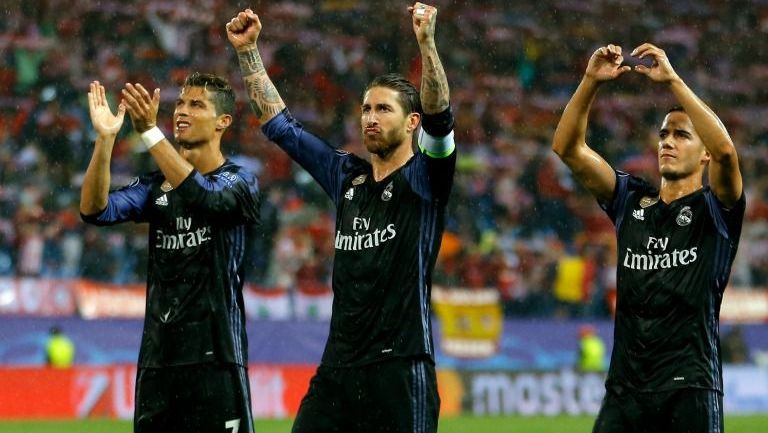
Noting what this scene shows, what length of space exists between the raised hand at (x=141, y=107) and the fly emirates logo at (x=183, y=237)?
19.2 inches

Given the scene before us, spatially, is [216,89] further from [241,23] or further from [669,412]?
[669,412]

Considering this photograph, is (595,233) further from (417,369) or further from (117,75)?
(417,369)

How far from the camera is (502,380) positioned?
1791 cm

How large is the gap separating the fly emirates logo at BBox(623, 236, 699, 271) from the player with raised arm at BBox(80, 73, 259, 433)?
182 cm

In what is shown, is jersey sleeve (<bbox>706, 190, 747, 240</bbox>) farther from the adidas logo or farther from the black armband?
the adidas logo

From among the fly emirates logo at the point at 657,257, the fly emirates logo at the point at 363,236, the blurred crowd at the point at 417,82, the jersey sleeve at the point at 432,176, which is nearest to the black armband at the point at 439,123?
the jersey sleeve at the point at 432,176

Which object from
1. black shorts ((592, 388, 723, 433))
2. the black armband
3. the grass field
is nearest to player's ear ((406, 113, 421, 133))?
the black armband

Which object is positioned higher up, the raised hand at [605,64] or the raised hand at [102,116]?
the raised hand at [605,64]

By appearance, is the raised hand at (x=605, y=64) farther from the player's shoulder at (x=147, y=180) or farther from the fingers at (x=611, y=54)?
the player's shoulder at (x=147, y=180)

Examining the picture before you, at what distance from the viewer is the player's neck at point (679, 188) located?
6707mm

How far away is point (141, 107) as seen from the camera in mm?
6371

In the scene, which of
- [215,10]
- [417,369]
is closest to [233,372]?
Result: [417,369]

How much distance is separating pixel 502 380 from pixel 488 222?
10.3 feet

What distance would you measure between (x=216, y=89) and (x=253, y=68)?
0.25m
